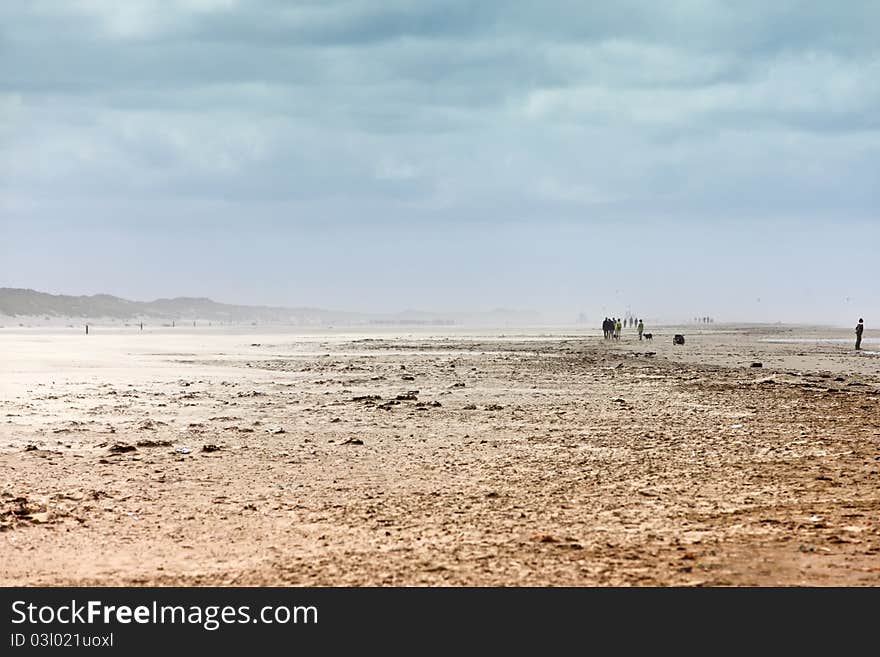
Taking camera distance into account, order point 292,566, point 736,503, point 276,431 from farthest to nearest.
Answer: point 276,431 < point 736,503 < point 292,566

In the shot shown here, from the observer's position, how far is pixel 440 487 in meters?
10.3

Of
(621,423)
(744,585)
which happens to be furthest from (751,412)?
(744,585)

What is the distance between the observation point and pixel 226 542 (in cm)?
785

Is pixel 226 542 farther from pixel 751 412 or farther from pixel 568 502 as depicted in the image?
pixel 751 412

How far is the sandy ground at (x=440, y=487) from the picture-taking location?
6918 millimetres

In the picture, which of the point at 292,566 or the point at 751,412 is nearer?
the point at 292,566

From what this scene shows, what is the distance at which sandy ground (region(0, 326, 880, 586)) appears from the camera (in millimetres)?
6918

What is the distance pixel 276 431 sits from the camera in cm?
1498
